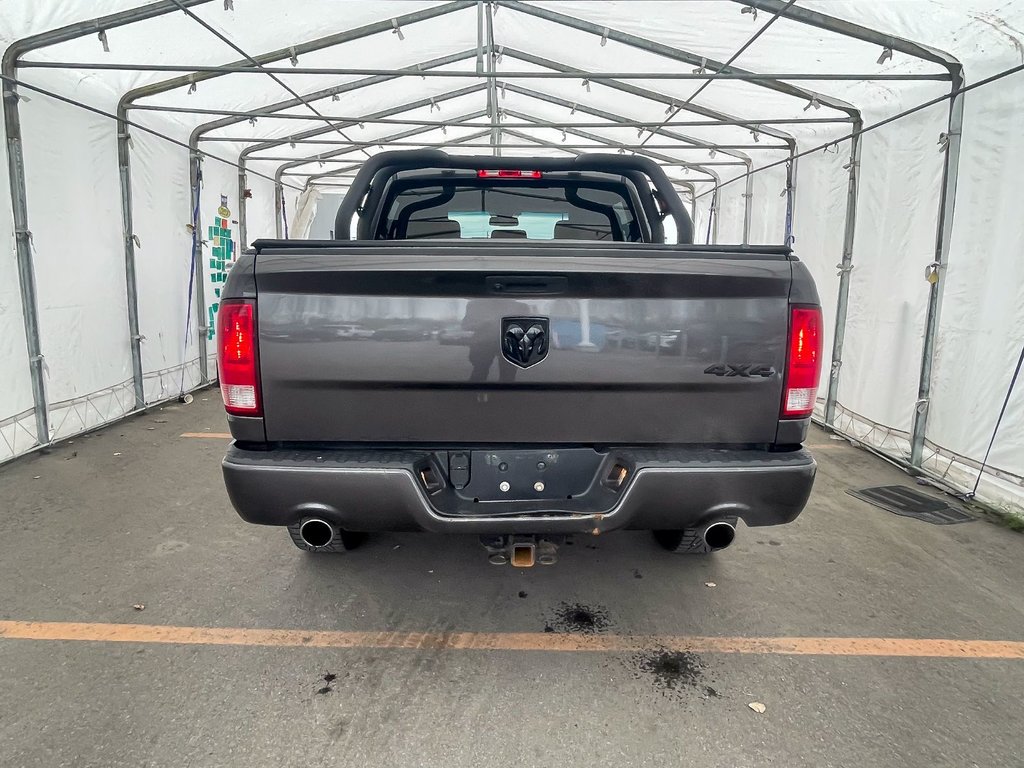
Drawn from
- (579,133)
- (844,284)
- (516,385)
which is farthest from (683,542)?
(579,133)

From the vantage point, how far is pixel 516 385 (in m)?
2.10

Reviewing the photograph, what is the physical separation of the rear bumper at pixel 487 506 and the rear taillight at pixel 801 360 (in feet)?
0.66

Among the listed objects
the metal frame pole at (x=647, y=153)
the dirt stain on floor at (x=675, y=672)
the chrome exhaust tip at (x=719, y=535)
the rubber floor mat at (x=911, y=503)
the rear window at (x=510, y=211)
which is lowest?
the rubber floor mat at (x=911, y=503)

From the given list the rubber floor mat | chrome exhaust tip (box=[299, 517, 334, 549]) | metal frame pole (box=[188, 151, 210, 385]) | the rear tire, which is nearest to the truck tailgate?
chrome exhaust tip (box=[299, 517, 334, 549])

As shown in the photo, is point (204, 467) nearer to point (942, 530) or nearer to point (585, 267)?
point (585, 267)

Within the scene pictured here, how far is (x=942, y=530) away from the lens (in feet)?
12.6

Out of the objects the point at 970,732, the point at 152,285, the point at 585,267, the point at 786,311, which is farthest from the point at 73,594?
the point at 152,285

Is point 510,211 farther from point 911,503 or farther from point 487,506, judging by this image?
point 911,503

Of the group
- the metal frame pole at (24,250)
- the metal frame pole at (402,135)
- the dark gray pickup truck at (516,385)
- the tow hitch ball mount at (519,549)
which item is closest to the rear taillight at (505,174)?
the dark gray pickup truck at (516,385)

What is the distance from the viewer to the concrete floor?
196 centimetres

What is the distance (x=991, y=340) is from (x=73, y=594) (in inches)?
232

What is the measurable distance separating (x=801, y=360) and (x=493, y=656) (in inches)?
65.7

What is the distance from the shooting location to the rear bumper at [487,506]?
2035 mm

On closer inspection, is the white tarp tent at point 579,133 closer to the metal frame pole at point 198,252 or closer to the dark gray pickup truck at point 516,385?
the metal frame pole at point 198,252
